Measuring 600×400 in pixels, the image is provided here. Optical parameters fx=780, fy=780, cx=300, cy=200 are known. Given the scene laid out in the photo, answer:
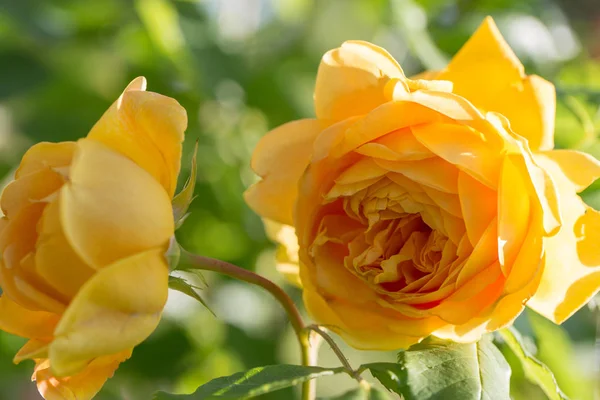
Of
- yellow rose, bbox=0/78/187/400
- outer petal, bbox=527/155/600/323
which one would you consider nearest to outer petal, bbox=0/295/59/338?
yellow rose, bbox=0/78/187/400

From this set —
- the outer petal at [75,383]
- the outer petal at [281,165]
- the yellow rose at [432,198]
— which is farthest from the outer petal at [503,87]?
the outer petal at [75,383]

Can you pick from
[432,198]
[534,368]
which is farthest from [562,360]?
[432,198]

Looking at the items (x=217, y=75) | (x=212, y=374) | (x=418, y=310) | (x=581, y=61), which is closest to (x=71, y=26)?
(x=217, y=75)

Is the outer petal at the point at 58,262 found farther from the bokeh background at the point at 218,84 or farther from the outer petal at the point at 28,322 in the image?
the bokeh background at the point at 218,84

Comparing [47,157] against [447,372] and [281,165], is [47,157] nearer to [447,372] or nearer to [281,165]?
[281,165]

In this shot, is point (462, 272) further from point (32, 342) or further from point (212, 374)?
point (212, 374)

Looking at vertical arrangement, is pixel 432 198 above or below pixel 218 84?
above
